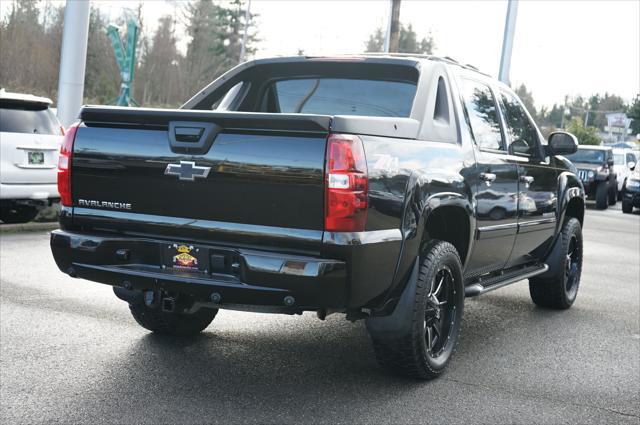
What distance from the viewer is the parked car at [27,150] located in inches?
369

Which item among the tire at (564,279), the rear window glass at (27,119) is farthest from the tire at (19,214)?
the tire at (564,279)

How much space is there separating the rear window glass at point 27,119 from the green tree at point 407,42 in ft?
292

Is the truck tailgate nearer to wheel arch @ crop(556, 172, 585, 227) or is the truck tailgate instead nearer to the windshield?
wheel arch @ crop(556, 172, 585, 227)

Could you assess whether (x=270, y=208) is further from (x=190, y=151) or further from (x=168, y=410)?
(x=168, y=410)

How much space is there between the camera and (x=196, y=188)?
4043 mm

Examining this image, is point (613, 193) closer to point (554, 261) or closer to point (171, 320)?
point (554, 261)

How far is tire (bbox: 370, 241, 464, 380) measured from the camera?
171 inches

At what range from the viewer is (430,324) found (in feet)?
15.5

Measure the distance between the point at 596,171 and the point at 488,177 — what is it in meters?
18.8

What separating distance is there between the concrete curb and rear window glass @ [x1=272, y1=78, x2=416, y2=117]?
5.55 meters

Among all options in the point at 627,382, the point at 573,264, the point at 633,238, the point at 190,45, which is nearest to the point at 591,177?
the point at 633,238

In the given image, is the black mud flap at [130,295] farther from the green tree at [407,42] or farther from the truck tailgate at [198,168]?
the green tree at [407,42]

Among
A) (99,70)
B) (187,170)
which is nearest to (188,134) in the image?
(187,170)

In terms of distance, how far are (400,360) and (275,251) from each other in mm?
1083
